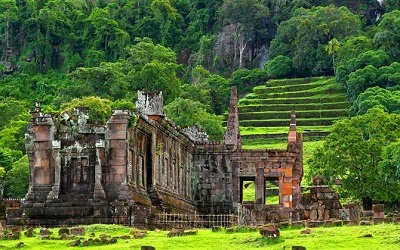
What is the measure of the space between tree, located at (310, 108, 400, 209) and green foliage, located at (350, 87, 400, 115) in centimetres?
3889

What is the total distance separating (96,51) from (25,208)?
126m

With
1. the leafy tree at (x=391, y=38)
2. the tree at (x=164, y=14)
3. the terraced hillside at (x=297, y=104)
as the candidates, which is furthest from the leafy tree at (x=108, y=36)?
the leafy tree at (x=391, y=38)

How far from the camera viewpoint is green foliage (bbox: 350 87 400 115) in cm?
11781

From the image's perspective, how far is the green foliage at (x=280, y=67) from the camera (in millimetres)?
156500

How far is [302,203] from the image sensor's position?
4866cm

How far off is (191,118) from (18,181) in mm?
22324

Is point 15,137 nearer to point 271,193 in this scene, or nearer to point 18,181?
point 18,181

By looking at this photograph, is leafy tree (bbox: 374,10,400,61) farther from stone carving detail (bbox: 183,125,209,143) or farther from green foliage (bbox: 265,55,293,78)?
stone carving detail (bbox: 183,125,209,143)

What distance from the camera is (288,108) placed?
130625 millimetres

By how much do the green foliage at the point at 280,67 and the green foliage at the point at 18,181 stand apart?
7346 centimetres

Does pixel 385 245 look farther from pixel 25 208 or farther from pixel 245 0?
pixel 245 0

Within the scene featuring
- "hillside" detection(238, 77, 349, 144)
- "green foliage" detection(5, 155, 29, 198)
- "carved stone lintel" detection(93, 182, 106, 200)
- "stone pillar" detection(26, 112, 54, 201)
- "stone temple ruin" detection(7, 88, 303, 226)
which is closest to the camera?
"stone temple ruin" detection(7, 88, 303, 226)

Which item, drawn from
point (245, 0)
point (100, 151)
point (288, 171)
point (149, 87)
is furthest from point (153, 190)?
point (245, 0)

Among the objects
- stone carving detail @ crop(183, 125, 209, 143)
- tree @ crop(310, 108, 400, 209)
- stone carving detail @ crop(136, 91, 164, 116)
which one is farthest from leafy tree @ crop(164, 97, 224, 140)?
stone carving detail @ crop(136, 91, 164, 116)
